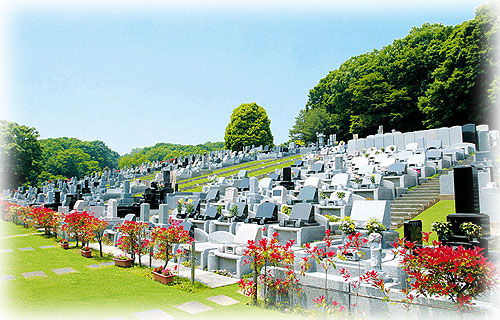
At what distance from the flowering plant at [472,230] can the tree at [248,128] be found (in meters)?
62.8

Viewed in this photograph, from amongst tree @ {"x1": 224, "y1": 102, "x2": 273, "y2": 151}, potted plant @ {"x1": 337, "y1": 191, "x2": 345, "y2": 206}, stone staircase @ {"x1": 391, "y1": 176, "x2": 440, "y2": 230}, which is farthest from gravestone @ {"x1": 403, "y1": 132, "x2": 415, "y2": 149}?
tree @ {"x1": 224, "y1": 102, "x2": 273, "y2": 151}

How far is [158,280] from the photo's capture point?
10.8 m

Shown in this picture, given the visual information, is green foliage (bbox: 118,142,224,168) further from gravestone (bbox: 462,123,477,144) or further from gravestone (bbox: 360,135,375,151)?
gravestone (bbox: 462,123,477,144)

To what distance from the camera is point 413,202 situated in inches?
696

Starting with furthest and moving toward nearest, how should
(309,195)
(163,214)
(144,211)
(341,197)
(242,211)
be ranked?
(144,211) → (309,195) → (163,214) → (341,197) → (242,211)

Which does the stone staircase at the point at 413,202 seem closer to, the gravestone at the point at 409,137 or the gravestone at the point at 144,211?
the gravestone at the point at 144,211

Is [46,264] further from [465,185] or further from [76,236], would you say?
[465,185]

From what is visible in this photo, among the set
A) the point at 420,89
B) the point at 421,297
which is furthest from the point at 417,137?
the point at 421,297

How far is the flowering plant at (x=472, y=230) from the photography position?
30.1 ft

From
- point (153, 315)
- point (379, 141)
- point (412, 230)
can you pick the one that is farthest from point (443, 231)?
point (379, 141)

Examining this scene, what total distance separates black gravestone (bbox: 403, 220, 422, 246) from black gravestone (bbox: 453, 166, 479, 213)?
1480 mm

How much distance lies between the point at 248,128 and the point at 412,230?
213 feet

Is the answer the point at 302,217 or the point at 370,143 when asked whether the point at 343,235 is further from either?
the point at 370,143

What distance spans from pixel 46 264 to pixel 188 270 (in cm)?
539
